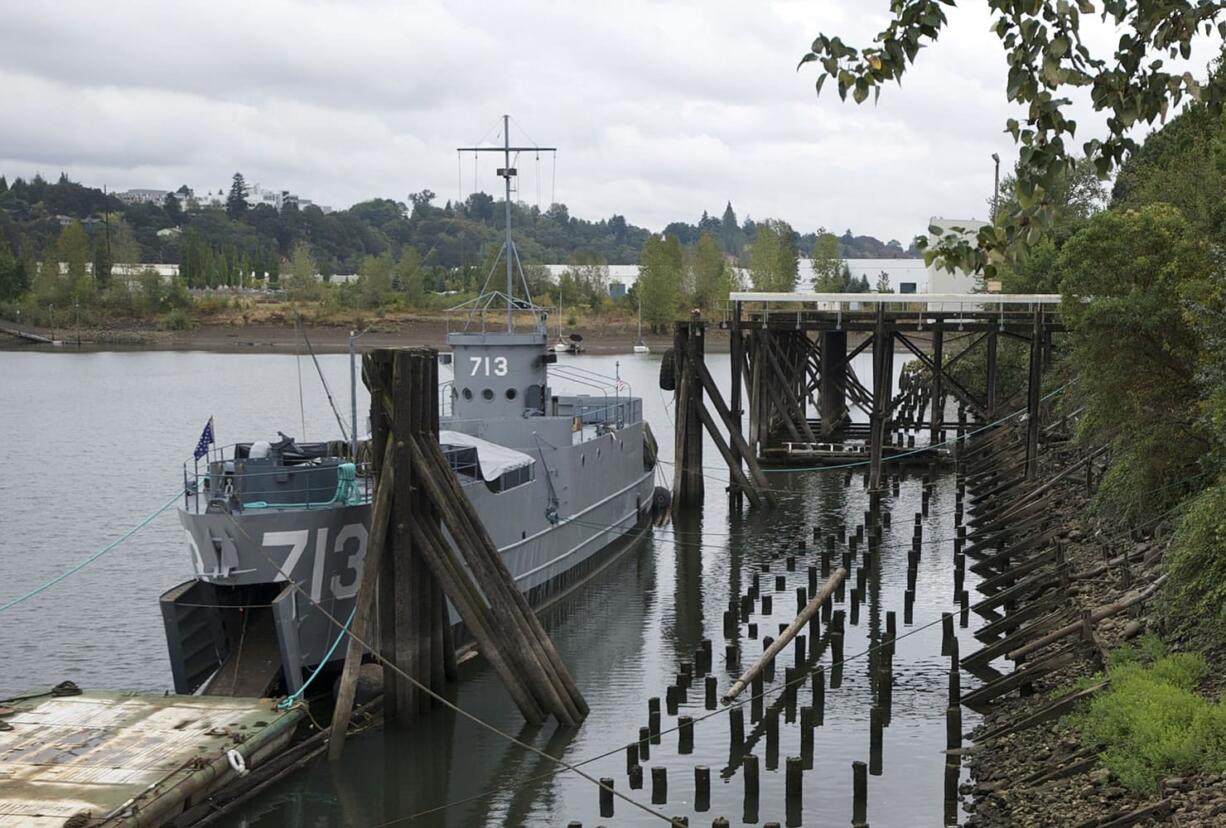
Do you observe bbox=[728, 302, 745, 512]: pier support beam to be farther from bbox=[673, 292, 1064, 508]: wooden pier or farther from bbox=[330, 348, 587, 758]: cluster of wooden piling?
bbox=[330, 348, 587, 758]: cluster of wooden piling

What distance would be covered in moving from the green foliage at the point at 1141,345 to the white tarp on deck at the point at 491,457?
11.2 m

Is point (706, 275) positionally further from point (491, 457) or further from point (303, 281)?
point (491, 457)

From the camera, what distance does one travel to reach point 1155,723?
47.3 ft

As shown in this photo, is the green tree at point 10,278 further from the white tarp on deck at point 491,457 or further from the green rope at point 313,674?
the green rope at point 313,674

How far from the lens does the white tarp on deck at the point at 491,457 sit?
2411 centimetres

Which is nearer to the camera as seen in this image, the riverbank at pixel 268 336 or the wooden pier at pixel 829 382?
the wooden pier at pixel 829 382

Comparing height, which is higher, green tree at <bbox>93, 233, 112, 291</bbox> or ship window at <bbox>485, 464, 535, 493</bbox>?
green tree at <bbox>93, 233, 112, 291</bbox>

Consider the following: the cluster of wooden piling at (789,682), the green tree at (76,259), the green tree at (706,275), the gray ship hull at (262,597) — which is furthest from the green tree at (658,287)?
the gray ship hull at (262,597)

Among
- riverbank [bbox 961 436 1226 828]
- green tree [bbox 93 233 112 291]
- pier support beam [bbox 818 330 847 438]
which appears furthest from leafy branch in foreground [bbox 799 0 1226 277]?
green tree [bbox 93 233 112 291]

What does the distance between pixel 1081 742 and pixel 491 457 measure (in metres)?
12.5

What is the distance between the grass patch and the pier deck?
Result: 9.95m

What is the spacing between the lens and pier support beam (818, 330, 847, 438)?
5269 cm

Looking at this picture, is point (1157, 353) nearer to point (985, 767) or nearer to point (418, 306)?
point (985, 767)

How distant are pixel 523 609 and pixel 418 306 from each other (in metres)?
121
